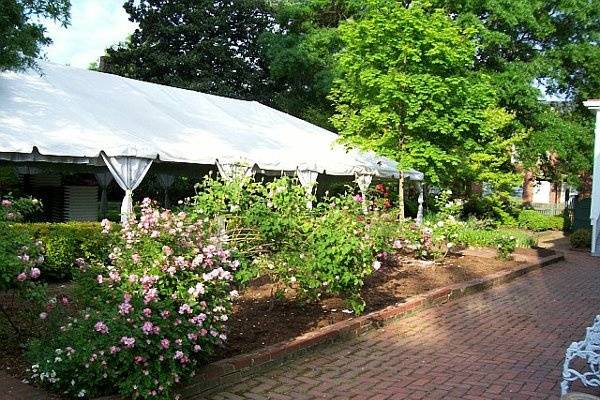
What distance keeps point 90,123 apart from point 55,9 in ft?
14.5

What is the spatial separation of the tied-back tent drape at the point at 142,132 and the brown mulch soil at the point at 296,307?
2.29 m

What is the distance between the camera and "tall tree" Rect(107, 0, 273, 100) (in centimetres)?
2938

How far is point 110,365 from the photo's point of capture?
406 cm

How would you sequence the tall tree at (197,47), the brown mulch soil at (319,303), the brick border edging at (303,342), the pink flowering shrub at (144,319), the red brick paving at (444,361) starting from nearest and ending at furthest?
1. the pink flowering shrub at (144,319)
2. the brick border edging at (303,342)
3. the red brick paving at (444,361)
4. the brown mulch soil at (319,303)
5. the tall tree at (197,47)

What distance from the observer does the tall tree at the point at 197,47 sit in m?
29.4

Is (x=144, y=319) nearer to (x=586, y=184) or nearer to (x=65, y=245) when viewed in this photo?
(x=65, y=245)

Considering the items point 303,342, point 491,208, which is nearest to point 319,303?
point 303,342

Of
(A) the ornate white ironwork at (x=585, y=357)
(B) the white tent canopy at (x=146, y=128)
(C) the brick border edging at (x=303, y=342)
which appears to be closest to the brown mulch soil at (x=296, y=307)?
(C) the brick border edging at (x=303, y=342)

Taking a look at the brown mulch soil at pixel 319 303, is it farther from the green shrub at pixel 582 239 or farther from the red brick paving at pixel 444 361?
the green shrub at pixel 582 239

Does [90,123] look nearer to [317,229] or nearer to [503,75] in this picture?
[317,229]

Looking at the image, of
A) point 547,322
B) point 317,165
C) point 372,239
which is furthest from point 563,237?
point 372,239

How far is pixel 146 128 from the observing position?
1266 centimetres

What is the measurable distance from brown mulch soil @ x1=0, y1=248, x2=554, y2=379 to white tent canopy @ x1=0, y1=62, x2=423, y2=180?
3.26 m

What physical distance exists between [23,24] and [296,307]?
15.9 feet
